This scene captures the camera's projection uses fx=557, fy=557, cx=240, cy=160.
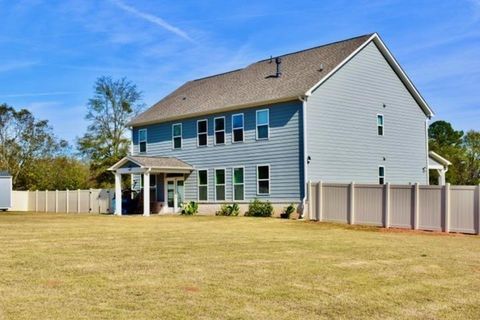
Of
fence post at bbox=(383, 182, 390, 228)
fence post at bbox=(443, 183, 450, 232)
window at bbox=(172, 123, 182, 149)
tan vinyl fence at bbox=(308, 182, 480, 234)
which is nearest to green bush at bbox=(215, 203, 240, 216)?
tan vinyl fence at bbox=(308, 182, 480, 234)

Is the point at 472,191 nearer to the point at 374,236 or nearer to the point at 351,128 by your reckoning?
the point at 374,236

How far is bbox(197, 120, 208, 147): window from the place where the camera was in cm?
3084

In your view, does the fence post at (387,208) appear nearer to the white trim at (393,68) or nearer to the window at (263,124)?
the white trim at (393,68)

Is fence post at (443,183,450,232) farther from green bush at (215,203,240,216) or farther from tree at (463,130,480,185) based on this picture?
tree at (463,130,480,185)

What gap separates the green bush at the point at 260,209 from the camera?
87.1ft

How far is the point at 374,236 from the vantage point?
57.7ft

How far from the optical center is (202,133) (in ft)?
102

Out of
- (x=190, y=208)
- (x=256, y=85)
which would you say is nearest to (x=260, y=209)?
(x=190, y=208)

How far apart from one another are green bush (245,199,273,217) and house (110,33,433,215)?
15.6 inches

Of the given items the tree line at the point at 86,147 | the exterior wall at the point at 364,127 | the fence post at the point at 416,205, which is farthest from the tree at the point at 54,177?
the fence post at the point at 416,205

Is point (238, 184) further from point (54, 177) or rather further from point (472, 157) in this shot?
point (472, 157)

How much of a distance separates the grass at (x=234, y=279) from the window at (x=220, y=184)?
14.3 metres

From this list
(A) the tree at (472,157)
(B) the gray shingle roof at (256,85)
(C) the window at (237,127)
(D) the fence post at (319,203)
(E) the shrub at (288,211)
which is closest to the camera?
(D) the fence post at (319,203)

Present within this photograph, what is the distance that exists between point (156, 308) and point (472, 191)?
1493cm
